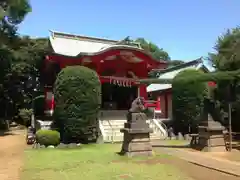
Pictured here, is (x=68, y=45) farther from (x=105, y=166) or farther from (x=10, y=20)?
(x=105, y=166)

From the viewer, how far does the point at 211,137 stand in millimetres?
13266

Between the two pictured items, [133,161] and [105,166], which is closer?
[105,166]

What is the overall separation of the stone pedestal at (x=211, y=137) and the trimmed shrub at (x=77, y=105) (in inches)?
236

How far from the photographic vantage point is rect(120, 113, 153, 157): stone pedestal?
11625 millimetres

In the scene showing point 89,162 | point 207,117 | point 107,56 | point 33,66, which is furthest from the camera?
point 33,66

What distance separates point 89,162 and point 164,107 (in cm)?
1948

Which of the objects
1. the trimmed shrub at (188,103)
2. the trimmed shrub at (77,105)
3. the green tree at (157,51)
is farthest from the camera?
the green tree at (157,51)

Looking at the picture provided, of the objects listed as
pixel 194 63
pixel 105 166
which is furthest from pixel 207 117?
pixel 194 63

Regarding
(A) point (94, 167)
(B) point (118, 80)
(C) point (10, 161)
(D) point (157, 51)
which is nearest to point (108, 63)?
(B) point (118, 80)

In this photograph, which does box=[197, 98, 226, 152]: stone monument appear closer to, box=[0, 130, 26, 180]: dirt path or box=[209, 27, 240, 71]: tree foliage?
box=[209, 27, 240, 71]: tree foliage

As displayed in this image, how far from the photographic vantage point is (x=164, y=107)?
29.2 meters

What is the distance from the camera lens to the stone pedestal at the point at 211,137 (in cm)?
1320

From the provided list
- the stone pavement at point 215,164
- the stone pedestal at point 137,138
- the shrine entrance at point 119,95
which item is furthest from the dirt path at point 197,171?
the shrine entrance at point 119,95

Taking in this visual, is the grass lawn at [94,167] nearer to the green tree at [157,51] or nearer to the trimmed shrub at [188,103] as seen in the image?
the trimmed shrub at [188,103]
